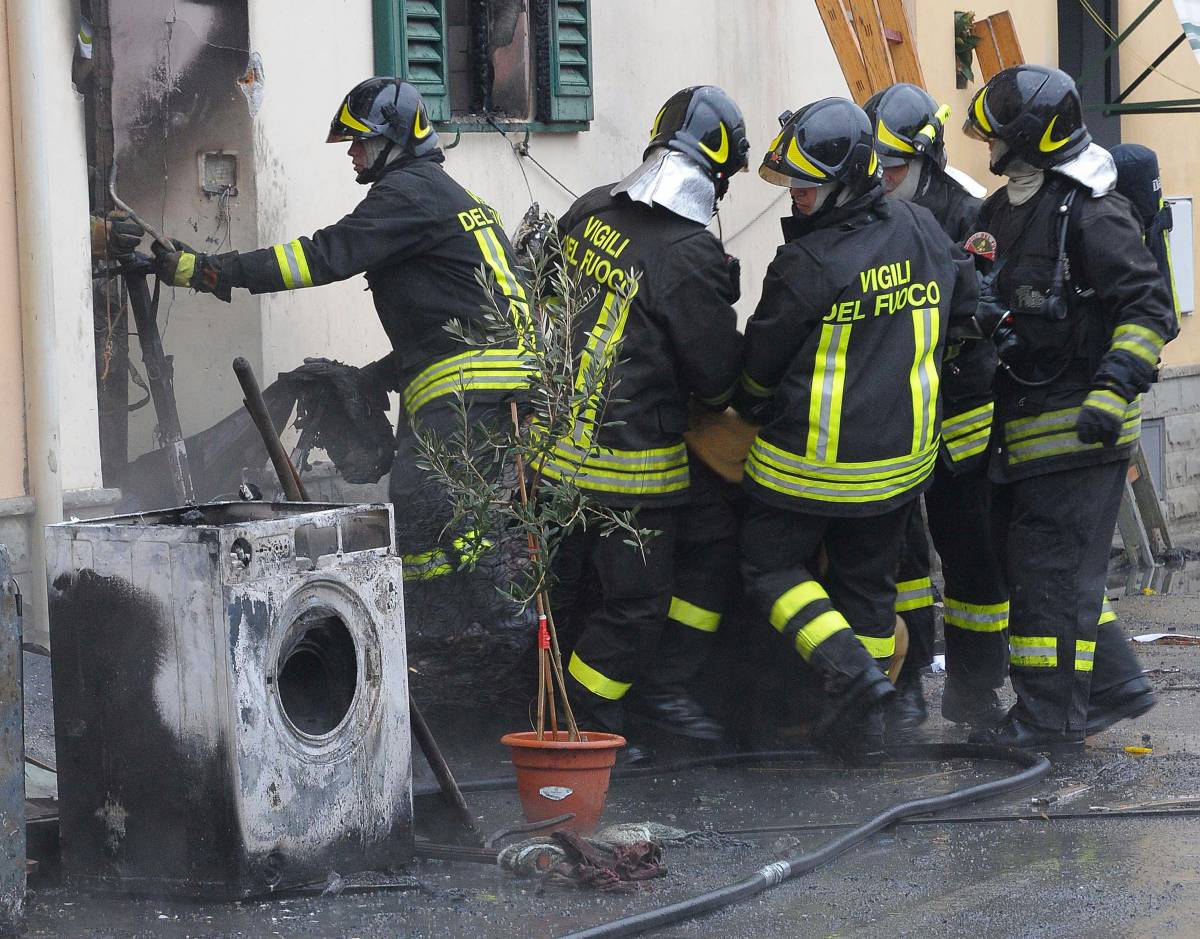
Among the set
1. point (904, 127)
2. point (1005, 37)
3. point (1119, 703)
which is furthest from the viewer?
point (1005, 37)

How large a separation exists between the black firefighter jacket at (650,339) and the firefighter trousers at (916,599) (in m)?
1.04

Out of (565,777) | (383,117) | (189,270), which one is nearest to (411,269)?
(383,117)

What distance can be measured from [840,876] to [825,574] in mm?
1487

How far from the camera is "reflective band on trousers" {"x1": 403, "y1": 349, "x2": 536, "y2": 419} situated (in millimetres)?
5641

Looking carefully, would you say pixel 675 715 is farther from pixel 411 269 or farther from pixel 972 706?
pixel 411 269

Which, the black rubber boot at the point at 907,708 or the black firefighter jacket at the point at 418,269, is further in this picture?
the black rubber boot at the point at 907,708

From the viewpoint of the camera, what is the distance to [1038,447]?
556 cm

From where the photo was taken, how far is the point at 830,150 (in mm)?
5188

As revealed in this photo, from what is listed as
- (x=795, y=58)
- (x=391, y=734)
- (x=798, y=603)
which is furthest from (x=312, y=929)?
(x=795, y=58)

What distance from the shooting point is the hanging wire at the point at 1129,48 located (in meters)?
12.0

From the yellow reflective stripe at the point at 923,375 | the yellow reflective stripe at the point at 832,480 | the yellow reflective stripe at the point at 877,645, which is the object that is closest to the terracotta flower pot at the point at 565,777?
the yellow reflective stripe at the point at 832,480

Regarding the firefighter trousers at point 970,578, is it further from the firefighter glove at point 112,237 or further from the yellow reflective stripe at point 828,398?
the firefighter glove at point 112,237

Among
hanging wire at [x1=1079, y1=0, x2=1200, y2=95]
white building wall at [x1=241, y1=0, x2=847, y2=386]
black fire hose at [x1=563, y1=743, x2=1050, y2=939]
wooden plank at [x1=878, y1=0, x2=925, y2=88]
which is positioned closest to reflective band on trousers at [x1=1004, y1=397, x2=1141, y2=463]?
black fire hose at [x1=563, y1=743, x2=1050, y2=939]

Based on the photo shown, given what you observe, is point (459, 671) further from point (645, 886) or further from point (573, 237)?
point (645, 886)
